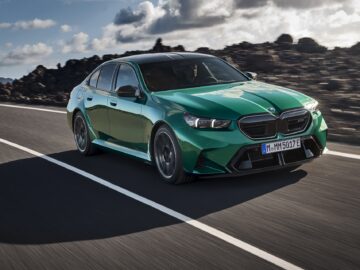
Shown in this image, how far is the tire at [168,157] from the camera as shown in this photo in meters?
7.95

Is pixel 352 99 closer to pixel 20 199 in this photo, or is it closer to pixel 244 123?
pixel 244 123

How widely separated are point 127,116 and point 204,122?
1.80 metres

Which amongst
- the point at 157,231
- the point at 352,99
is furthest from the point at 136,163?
the point at 352,99

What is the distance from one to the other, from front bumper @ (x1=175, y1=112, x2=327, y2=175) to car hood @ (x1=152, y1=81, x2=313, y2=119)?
23cm

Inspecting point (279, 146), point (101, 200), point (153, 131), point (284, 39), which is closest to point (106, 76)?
point (153, 131)

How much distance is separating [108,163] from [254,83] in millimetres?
2581

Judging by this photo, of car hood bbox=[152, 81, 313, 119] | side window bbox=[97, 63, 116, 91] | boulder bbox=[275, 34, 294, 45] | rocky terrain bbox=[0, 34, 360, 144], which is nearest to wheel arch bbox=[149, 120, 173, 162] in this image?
car hood bbox=[152, 81, 313, 119]

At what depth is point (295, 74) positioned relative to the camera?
813 inches

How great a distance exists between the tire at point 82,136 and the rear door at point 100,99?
1.07 ft

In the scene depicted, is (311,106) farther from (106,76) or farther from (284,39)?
(284,39)

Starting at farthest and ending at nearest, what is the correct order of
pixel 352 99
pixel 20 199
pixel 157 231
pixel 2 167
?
pixel 352 99 → pixel 2 167 → pixel 20 199 → pixel 157 231

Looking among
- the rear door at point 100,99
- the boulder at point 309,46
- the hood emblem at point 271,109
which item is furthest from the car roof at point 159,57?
the boulder at point 309,46

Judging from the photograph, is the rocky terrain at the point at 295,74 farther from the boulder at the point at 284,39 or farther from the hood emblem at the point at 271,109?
the hood emblem at the point at 271,109

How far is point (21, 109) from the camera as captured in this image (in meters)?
22.1
